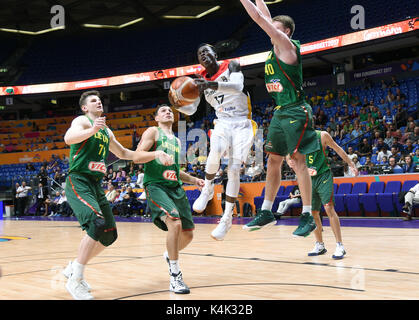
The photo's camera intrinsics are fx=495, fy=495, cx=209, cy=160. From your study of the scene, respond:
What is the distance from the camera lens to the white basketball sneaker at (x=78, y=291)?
14.9 feet

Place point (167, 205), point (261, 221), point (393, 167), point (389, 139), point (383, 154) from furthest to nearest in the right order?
point (389, 139) → point (383, 154) → point (393, 167) → point (167, 205) → point (261, 221)

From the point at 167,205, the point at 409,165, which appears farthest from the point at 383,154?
the point at 167,205

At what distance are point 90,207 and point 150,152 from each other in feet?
2.57

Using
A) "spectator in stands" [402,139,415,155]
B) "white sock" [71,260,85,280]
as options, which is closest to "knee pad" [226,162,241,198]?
"white sock" [71,260,85,280]

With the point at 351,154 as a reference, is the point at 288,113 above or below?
above

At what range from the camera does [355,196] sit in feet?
44.4

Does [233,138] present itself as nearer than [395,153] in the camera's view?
Yes

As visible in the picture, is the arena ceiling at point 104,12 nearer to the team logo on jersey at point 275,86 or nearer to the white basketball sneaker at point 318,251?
the white basketball sneaker at point 318,251

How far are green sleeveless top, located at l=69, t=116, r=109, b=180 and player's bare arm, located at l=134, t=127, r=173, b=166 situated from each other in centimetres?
37

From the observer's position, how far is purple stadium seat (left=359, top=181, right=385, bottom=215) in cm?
1324

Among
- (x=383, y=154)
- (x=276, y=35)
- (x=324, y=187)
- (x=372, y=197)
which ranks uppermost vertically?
(x=276, y=35)

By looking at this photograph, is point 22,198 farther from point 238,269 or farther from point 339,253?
point 339,253

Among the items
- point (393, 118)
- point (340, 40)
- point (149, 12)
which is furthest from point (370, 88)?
point (149, 12)
